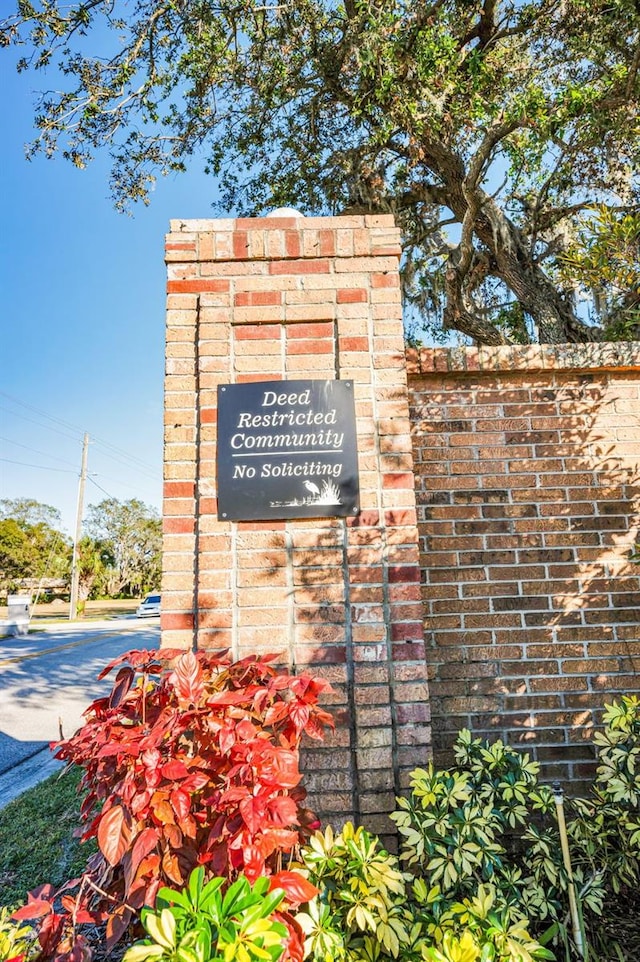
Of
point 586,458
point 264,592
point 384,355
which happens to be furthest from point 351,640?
point 586,458

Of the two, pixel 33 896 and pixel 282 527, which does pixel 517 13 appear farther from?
pixel 33 896

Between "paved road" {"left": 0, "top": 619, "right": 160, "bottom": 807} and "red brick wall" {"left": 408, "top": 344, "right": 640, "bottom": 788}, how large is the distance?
237 centimetres

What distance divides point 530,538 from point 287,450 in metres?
1.29

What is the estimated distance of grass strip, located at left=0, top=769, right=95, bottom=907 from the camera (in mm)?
2854

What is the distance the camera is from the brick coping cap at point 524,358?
279 cm

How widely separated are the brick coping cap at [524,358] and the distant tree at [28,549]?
113ft

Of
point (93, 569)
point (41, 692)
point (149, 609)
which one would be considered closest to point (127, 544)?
point (93, 569)

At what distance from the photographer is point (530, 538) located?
8.88 feet

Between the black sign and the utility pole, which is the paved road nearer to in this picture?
the black sign

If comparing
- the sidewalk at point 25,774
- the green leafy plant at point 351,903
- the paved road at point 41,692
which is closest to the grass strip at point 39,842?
the sidewalk at point 25,774

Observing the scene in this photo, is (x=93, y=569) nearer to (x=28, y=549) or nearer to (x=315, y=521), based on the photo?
(x=28, y=549)

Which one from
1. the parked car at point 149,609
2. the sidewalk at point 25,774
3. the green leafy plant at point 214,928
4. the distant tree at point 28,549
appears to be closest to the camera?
the green leafy plant at point 214,928

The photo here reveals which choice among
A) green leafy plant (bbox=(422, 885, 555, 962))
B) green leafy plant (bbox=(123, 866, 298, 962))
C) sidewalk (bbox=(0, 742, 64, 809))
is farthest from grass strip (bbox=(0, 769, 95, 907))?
green leafy plant (bbox=(422, 885, 555, 962))

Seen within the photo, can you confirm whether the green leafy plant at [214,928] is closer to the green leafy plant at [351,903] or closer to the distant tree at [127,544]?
the green leafy plant at [351,903]
